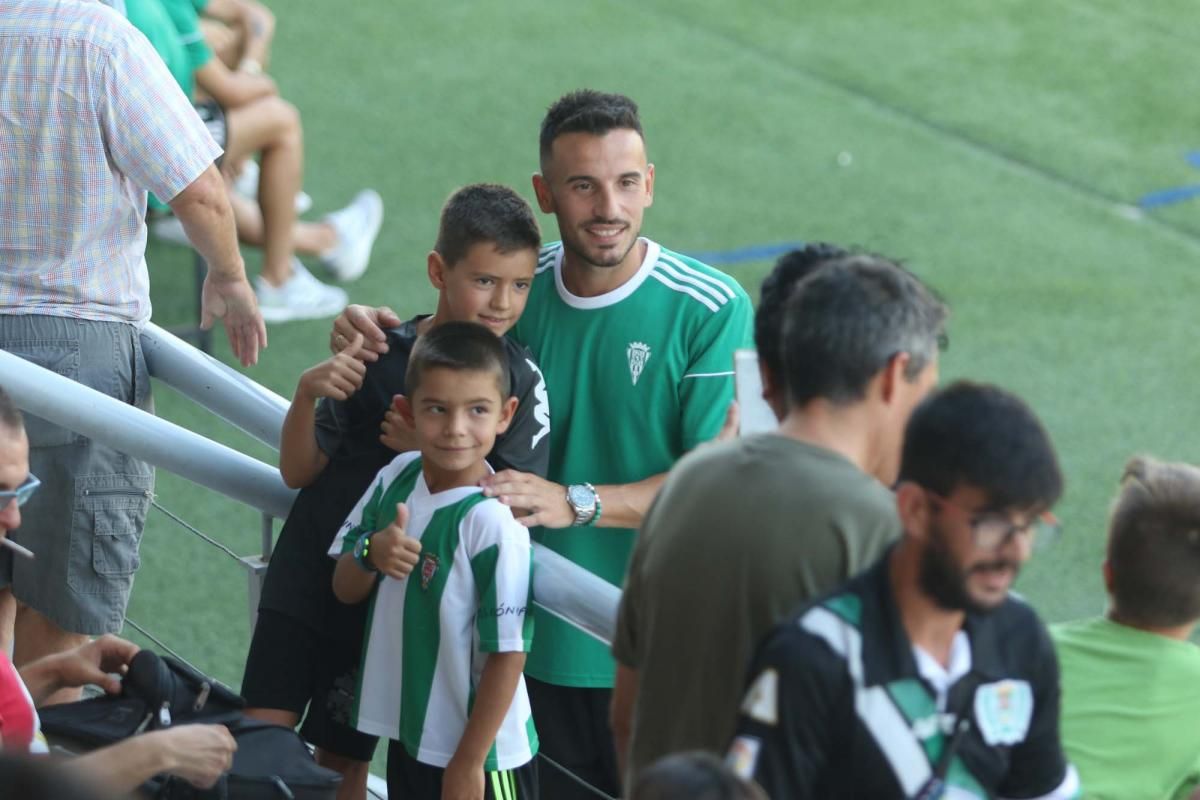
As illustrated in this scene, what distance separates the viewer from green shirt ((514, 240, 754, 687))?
10.2ft

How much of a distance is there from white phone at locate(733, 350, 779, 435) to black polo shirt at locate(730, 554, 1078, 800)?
71 cm

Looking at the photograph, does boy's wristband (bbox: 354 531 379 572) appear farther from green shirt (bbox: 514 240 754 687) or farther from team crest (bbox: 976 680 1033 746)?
team crest (bbox: 976 680 1033 746)

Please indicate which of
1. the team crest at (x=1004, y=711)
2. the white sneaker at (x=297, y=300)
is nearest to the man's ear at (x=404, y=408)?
the team crest at (x=1004, y=711)

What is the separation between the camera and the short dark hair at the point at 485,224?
3051mm

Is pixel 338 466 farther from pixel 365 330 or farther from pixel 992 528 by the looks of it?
pixel 992 528

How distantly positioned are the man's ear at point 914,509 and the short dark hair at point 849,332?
0.63ft

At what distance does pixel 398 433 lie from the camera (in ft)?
9.33

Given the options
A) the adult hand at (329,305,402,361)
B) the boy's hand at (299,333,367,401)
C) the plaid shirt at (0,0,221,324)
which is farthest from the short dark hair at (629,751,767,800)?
the plaid shirt at (0,0,221,324)

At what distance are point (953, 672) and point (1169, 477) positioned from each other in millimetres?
752

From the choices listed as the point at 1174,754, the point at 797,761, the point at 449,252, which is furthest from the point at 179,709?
the point at 1174,754

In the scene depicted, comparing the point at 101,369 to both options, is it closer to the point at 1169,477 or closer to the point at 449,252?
the point at 449,252

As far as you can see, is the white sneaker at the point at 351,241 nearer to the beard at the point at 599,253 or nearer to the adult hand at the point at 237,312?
the adult hand at the point at 237,312

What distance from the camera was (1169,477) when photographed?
2.44 meters

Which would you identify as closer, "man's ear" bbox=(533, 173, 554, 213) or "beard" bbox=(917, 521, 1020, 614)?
"beard" bbox=(917, 521, 1020, 614)
